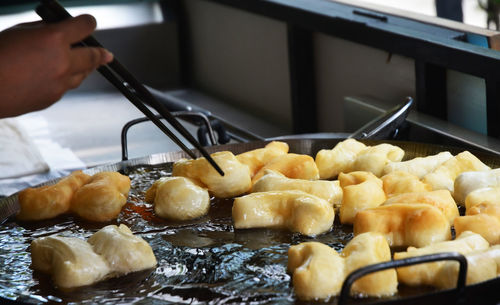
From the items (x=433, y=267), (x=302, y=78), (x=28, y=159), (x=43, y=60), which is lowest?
(x=28, y=159)

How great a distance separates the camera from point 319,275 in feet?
4.09

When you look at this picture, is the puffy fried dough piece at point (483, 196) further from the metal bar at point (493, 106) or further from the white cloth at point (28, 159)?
the white cloth at point (28, 159)

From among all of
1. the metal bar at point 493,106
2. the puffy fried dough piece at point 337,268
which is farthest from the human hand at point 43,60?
the metal bar at point 493,106

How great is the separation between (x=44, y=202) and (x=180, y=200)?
0.34 metres

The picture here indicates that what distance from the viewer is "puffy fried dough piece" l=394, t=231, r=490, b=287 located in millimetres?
1249

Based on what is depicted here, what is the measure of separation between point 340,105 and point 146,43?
161 centimetres

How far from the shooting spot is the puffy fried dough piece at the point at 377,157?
1824mm

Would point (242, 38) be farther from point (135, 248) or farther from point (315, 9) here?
point (135, 248)

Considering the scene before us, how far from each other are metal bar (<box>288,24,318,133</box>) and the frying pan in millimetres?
1579

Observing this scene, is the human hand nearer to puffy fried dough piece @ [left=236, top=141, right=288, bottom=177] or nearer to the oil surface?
the oil surface

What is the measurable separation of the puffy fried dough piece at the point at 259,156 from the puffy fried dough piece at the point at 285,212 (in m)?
0.29

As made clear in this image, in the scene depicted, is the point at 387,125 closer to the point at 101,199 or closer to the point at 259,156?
the point at 259,156

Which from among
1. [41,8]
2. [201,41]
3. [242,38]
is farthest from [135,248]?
[201,41]

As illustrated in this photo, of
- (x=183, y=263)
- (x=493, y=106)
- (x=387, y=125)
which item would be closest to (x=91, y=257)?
(x=183, y=263)
